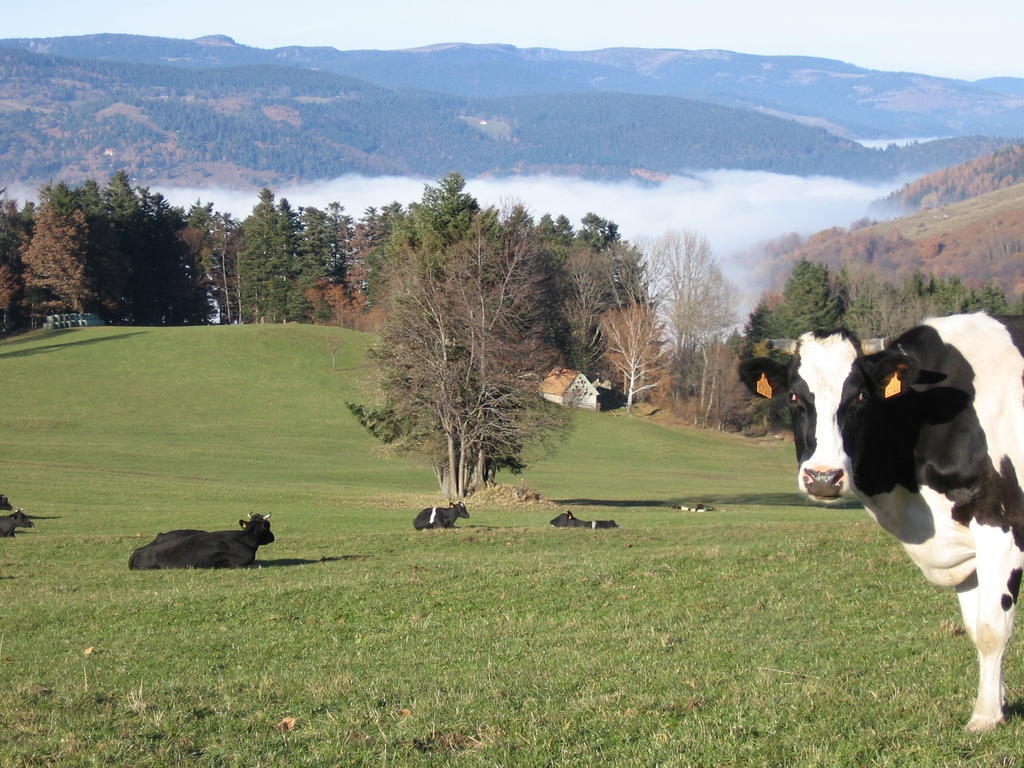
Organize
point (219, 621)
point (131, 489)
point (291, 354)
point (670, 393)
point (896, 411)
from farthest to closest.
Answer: point (670, 393)
point (291, 354)
point (131, 489)
point (219, 621)
point (896, 411)

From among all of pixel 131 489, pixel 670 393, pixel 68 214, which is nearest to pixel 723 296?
pixel 670 393

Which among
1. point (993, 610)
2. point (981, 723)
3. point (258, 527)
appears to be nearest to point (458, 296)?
point (258, 527)

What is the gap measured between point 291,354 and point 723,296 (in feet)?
126

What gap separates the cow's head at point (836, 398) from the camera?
6914 mm

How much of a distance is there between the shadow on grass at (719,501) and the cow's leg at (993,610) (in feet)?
118

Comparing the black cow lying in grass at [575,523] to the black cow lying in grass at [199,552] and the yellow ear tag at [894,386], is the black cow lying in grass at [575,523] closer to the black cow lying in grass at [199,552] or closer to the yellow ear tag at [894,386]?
the black cow lying in grass at [199,552]

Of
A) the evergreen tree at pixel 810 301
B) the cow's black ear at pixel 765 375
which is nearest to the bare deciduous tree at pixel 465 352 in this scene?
the cow's black ear at pixel 765 375

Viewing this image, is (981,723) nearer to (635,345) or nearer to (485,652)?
(485,652)

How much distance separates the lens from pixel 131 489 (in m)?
40.2

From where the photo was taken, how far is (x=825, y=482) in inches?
270

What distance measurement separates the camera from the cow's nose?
22.4 feet

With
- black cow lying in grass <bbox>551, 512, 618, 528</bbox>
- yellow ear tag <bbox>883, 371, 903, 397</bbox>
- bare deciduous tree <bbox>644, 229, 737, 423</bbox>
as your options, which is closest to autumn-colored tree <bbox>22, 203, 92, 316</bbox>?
bare deciduous tree <bbox>644, 229, 737, 423</bbox>

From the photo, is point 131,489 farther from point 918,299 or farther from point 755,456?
point 918,299

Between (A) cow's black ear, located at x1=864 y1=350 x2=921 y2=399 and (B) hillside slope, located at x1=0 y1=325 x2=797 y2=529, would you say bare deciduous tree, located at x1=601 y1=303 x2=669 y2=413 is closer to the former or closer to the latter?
(B) hillside slope, located at x1=0 y1=325 x2=797 y2=529
